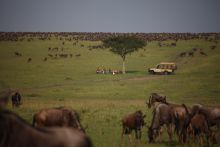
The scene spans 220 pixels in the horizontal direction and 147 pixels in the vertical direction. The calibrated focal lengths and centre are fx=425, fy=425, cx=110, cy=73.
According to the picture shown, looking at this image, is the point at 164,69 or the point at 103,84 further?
the point at 164,69

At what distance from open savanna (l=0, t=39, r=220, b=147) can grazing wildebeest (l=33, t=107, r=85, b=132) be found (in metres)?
2.39

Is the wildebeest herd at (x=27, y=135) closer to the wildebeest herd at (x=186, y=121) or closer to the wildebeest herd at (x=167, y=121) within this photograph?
the wildebeest herd at (x=167, y=121)

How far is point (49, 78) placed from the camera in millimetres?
52375

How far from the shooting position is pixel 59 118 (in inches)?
610

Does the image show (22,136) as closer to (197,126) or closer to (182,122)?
(197,126)

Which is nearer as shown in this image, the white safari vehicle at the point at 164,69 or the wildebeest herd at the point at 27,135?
the wildebeest herd at the point at 27,135

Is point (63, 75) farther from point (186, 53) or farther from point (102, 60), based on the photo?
point (186, 53)

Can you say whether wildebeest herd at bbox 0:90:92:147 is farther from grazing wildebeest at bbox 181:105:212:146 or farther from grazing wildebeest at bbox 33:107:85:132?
grazing wildebeest at bbox 181:105:212:146

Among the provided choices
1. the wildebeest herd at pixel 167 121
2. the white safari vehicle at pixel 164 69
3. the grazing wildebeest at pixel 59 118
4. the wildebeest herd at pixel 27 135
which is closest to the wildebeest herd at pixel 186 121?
the wildebeest herd at pixel 167 121

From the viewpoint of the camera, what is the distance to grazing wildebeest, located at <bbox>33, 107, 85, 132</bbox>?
15.2 m

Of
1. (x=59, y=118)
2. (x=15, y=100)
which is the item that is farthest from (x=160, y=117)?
(x=15, y=100)

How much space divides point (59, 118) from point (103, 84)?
31.2m

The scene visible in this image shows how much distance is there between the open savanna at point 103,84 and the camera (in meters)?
24.9

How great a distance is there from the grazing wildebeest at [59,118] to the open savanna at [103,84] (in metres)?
2.39
